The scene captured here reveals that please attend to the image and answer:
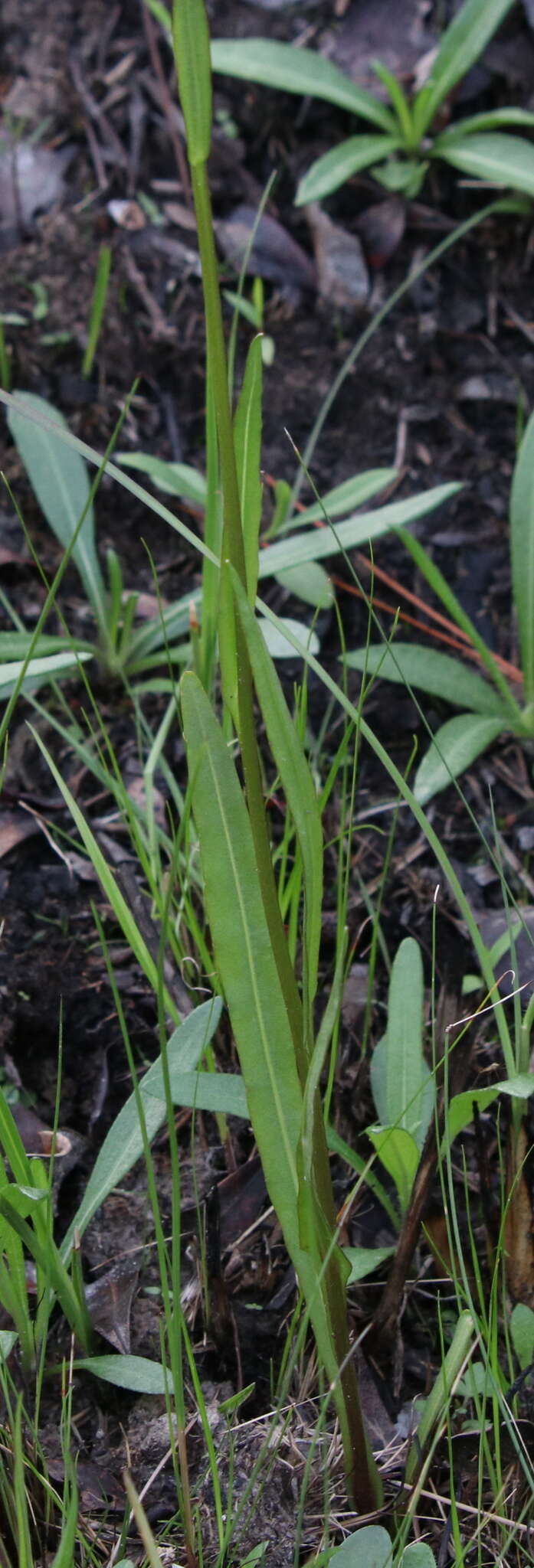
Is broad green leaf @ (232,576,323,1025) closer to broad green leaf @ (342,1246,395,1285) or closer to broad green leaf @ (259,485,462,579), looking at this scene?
broad green leaf @ (342,1246,395,1285)

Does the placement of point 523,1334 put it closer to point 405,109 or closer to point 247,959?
point 247,959

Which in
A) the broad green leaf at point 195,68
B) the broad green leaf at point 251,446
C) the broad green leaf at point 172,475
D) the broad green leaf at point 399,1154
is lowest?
the broad green leaf at point 399,1154

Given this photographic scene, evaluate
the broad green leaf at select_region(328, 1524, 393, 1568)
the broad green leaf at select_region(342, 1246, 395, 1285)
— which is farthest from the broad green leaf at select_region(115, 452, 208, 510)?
the broad green leaf at select_region(328, 1524, 393, 1568)

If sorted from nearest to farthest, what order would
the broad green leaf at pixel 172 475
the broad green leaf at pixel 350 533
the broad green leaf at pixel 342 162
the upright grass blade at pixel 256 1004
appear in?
the upright grass blade at pixel 256 1004 → the broad green leaf at pixel 350 533 → the broad green leaf at pixel 172 475 → the broad green leaf at pixel 342 162

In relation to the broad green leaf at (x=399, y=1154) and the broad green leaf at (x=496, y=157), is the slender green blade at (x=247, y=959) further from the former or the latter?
the broad green leaf at (x=496, y=157)

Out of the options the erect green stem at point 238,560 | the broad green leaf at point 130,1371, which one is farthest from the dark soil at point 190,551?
the erect green stem at point 238,560

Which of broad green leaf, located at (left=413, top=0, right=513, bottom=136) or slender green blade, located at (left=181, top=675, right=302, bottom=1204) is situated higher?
broad green leaf, located at (left=413, top=0, right=513, bottom=136)
